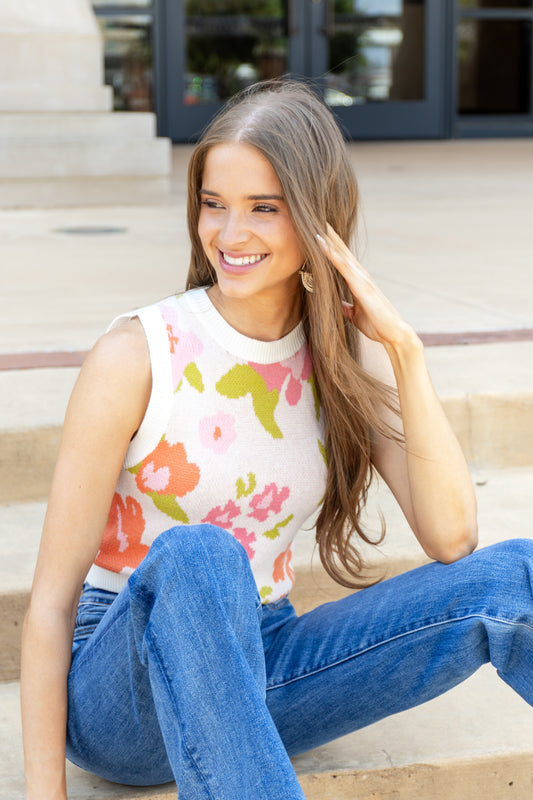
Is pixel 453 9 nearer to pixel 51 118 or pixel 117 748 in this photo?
pixel 51 118

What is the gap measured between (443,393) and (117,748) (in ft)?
4.96

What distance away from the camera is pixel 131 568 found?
6.22ft

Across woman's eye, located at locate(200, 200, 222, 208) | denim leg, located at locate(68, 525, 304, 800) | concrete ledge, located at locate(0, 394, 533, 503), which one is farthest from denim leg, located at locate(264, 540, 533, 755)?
concrete ledge, located at locate(0, 394, 533, 503)

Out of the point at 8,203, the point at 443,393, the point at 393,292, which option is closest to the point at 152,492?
the point at 443,393

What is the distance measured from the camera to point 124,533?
191 cm

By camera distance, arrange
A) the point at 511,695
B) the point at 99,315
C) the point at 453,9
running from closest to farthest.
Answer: the point at 511,695 → the point at 99,315 → the point at 453,9

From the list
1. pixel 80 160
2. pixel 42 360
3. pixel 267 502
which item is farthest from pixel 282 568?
pixel 80 160

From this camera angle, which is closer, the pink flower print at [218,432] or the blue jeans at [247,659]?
the blue jeans at [247,659]

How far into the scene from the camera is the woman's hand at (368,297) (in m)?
1.91

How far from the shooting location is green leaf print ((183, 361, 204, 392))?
74.7 inches

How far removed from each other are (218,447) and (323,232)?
42 centimetres

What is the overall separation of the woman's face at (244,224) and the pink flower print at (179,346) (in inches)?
4.0

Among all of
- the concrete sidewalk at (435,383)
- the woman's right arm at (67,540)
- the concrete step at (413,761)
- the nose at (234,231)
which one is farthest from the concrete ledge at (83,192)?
the woman's right arm at (67,540)

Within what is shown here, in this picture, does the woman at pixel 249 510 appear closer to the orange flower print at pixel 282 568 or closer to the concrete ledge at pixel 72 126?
the orange flower print at pixel 282 568
